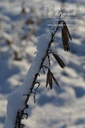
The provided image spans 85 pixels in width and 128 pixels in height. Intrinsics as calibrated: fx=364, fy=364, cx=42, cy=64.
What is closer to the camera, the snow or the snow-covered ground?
the snow

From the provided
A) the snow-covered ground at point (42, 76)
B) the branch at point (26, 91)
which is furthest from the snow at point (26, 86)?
the snow-covered ground at point (42, 76)

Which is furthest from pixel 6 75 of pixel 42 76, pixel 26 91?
pixel 26 91

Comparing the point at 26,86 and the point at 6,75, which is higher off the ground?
the point at 6,75

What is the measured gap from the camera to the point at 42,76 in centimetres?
408

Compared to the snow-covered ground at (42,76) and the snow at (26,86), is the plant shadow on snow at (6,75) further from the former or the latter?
the snow at (26,86)

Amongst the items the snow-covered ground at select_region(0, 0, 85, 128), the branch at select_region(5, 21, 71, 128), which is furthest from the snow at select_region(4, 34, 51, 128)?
the snow-covered ground at select_region(0, 0, 85, 128)

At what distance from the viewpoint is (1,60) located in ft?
14.3

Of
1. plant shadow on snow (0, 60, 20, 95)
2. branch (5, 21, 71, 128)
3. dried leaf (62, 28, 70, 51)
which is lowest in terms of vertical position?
branch (5, 21, 71, 128)

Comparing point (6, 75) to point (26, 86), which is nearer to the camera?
point (26, 86)

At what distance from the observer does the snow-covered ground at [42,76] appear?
3.30 metres

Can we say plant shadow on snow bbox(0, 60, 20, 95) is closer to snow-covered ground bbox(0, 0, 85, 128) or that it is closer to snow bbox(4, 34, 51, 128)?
snow-covered ground bbox(0, 0, 85, 128)

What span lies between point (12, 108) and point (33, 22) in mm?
3880

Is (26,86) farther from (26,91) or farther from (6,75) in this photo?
(6,75)

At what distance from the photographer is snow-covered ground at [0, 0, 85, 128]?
3.30 meters
